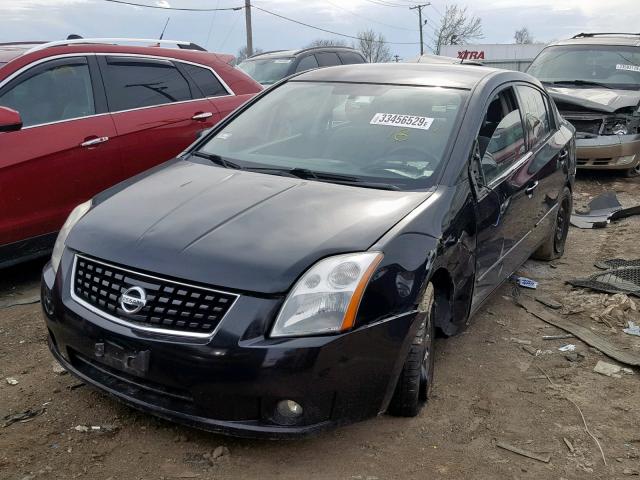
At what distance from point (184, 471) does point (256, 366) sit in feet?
2.02

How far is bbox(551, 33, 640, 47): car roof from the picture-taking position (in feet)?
33.0

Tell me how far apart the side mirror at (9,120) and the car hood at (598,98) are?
607 centimetres

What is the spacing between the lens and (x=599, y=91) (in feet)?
30.3

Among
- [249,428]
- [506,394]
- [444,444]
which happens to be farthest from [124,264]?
[506,394]

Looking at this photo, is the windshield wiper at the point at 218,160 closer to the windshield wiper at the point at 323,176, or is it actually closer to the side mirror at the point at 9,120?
the windshield wiper at the point at 323,176

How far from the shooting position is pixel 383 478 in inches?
106

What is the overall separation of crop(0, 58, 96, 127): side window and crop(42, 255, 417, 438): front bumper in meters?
2.39

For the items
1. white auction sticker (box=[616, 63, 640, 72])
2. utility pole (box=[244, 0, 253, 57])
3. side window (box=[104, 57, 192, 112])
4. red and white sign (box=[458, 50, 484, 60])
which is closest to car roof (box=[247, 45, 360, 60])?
white auction sticker (box=[616, 63, 640, 72])

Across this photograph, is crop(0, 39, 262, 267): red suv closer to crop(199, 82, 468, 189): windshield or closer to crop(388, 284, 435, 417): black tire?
crop(199, 82, 468, 189): windshield

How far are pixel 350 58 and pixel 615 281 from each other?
8.72 meters

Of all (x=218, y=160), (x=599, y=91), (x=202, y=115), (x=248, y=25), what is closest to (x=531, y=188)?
(x=218, y=160)

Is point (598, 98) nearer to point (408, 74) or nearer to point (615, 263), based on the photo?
point (615, 263)

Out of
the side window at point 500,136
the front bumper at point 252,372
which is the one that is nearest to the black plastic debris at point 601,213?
the side window at point 500,136

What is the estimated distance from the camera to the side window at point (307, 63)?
1141 cm
